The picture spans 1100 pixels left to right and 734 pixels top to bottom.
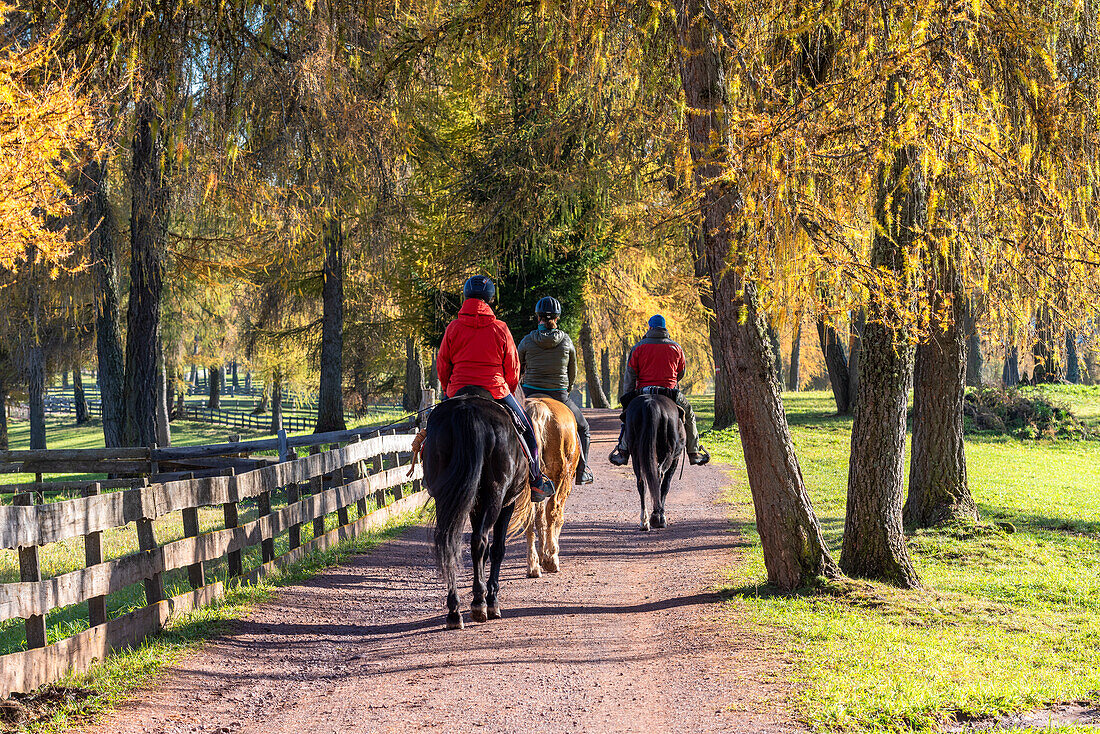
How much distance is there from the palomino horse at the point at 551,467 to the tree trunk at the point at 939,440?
4.85 m

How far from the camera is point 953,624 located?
7469mm

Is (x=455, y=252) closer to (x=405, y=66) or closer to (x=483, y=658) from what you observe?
(x=405, y=66)

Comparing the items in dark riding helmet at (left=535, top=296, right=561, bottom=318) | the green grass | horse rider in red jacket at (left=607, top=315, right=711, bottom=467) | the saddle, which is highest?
dark riding helmet at (left=535, top=296, right=561, bottom=318)

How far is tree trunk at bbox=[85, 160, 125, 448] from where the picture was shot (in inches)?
655

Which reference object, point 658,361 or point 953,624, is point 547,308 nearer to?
point 658,361

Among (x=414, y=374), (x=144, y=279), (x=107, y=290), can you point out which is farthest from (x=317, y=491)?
(x=414, y=374)

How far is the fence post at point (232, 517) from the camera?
832cm

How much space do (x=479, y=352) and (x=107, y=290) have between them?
42.3 feet

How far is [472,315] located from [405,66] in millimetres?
3722

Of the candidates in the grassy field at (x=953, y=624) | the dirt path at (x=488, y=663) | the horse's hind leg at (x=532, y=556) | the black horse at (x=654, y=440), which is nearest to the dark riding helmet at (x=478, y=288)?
the horse's hind leg at (x=532, y=556)

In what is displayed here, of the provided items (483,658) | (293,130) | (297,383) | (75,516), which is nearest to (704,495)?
(293,130)

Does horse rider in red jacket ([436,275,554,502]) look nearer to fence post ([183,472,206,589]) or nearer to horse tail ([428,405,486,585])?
horse tail ([428,405,486,585])

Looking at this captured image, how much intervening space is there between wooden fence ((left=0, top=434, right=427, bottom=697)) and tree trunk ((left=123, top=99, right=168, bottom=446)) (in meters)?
6.78

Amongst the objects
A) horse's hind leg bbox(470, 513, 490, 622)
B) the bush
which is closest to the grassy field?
horse's hind leg bbox(470, 513, 490, 622)
